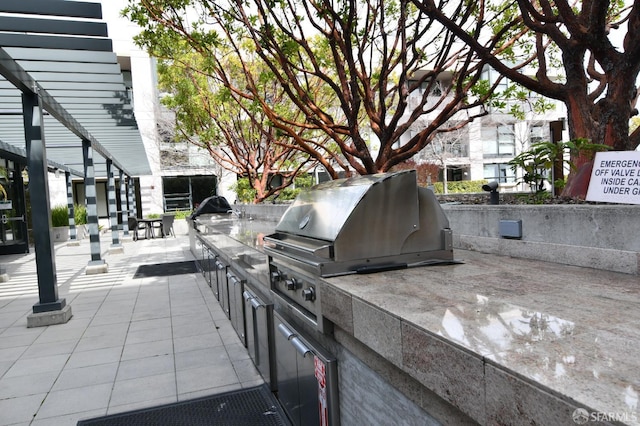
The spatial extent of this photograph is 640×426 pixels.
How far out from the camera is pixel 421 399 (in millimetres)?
1429

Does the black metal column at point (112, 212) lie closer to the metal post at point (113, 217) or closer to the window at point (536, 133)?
the metal post at point (113, 217)

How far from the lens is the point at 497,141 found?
28359mm

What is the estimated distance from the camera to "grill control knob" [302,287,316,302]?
2.19 m

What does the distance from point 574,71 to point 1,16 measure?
5770 mm

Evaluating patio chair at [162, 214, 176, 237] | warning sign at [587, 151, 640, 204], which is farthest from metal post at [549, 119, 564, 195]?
patio chair at [162, 214, 176, 237]

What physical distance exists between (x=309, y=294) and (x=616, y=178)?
184 cm

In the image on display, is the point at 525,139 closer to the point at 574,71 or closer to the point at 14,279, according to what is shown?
the point at 574,71

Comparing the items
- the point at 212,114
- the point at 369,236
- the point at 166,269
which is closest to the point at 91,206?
the point at 166,269

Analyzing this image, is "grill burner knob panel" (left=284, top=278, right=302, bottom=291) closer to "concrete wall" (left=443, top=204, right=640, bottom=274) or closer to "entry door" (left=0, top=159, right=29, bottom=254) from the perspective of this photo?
"concrete wall" (left=443, top=204, right=640, bottom=274)

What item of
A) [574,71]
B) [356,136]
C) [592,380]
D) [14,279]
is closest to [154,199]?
[14,279]

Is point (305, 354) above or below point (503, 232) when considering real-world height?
below

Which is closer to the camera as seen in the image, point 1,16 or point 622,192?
point 622,192

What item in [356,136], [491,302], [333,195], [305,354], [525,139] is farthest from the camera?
[525,139]

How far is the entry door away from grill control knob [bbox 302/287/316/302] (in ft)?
47.7
